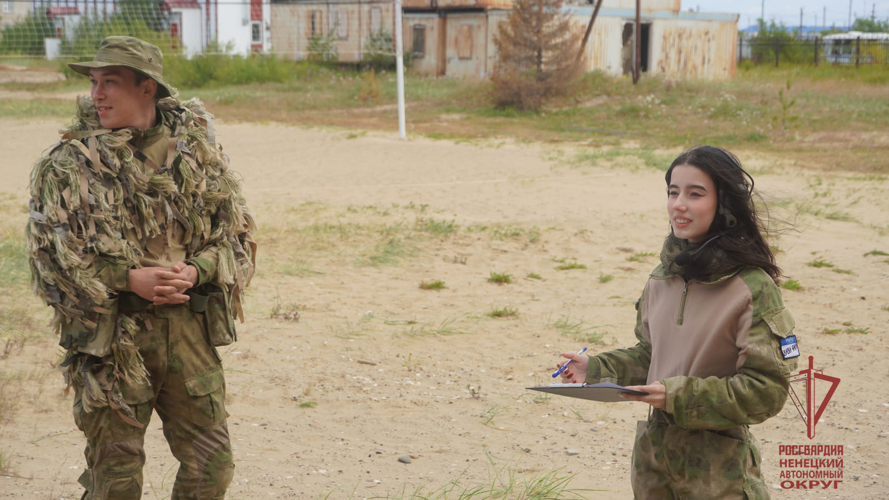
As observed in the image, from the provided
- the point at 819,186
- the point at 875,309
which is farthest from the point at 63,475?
the point at 819,186

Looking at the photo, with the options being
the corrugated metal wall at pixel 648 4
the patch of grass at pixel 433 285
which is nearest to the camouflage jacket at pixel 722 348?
the patch of grass at pixel 433 285

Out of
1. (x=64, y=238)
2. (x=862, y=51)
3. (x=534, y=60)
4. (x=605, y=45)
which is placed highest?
(x=862, y=51)

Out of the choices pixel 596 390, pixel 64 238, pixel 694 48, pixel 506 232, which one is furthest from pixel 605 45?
pixel 596 390

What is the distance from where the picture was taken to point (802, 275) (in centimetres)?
741

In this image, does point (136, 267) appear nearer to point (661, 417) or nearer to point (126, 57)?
point (126, 57)

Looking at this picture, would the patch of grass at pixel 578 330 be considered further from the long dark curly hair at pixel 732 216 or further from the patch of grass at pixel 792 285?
the long dark curly hair at pixel 732 216

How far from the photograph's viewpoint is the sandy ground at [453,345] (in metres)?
3.86

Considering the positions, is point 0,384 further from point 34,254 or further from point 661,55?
point 661,55

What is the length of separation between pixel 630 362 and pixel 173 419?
5.01 feet

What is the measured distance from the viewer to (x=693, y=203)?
2.25 m

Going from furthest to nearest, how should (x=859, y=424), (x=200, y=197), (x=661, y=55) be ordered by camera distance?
(x=661, y=55)
(x=859, y=424)
(x=200, y=197)

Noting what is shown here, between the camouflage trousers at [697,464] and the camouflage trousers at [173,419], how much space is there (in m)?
1.42

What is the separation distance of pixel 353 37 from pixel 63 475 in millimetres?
31065

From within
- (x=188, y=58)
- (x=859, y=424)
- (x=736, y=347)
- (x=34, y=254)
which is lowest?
(x=859, y=424)
